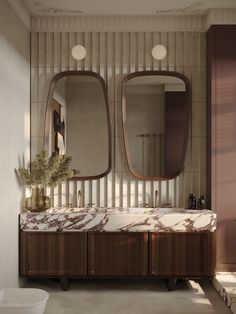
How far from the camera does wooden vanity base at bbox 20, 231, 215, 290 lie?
4.38 meters

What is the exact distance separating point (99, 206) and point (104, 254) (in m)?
0.62

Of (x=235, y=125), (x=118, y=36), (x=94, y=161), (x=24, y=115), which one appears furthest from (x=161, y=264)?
(x=118, y=36)

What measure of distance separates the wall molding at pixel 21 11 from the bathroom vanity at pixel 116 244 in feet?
6.16

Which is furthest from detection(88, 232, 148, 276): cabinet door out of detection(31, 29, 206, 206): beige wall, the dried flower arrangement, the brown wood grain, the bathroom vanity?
the brown wood grain

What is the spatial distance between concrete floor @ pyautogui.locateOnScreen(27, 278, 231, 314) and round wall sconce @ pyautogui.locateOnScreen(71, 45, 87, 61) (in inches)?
89.9

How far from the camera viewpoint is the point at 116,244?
4.39m

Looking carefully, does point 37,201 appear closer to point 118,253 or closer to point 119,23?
point 118,253

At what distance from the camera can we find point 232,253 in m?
4.59

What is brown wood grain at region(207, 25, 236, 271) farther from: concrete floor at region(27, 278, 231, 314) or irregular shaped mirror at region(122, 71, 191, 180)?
concrete floor at region(27, 278, 231, 314)

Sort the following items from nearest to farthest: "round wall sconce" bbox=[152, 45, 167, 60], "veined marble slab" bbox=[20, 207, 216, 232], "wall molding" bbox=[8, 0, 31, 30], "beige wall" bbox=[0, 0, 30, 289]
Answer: "beige wall" bbox=[0, 0, 30, 289]
"wall molding" bbox=[8, 0, 31, 30]
"veined marble slab" bbox=[20, 207, 216, 232]
"round wall sconce" bbox=[152, 45, 167, 60]

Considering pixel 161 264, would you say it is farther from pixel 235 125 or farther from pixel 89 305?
pixel 235 125

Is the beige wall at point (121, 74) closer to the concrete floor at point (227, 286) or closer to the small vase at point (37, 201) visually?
the small vase at point (37, 201)

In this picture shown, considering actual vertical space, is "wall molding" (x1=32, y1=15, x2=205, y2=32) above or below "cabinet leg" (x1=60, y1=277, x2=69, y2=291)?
above

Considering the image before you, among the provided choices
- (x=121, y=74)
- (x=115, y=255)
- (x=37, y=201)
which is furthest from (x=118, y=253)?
(x=121, y=74)
